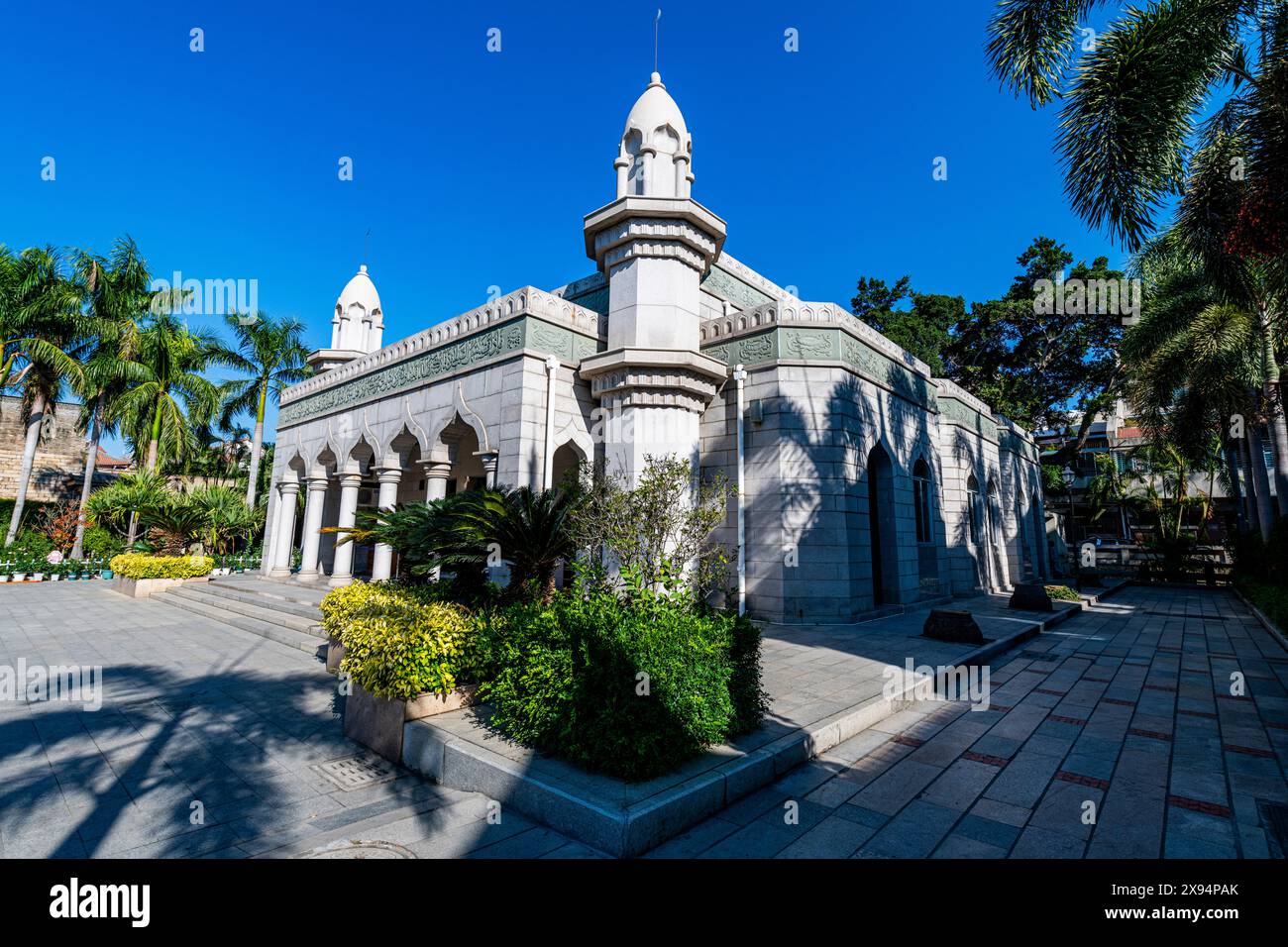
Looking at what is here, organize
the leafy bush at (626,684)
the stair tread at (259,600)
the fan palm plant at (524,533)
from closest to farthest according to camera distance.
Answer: the leafy bush at (626,684)
the fan palm plant at (524,533)
the stair tread at (259,600)

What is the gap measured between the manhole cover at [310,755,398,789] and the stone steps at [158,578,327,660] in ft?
15.4

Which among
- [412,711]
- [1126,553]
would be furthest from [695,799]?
[1126,553]

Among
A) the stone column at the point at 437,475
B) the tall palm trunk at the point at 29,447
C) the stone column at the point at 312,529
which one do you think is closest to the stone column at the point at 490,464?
the stone column at the point at 437,475

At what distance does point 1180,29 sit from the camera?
770 centimetres

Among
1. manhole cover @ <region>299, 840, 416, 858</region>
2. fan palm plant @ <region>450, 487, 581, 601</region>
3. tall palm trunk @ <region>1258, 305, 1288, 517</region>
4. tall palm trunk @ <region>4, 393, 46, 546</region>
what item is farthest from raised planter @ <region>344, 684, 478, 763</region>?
tall palm trunk @ <region>4, 393, 46, 546</region>

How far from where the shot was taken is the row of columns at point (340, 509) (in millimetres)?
12273

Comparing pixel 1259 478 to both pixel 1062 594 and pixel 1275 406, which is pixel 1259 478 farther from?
pixel 1062 594

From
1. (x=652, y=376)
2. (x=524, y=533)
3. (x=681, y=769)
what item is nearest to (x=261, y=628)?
(x=524, y=533)

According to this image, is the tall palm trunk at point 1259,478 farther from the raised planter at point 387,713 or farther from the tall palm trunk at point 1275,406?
the raised planter at point 387,713

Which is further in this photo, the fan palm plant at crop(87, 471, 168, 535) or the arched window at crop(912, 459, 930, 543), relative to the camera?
the fan palm plant at crop(87, 471, 168, 535)

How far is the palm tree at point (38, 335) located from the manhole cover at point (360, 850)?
89.6 ft

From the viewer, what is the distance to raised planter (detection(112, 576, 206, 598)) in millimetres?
16172

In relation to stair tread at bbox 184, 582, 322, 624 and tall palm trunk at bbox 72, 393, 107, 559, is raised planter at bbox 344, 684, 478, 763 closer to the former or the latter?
stair tread at bbox 184, 582, 322, 624
